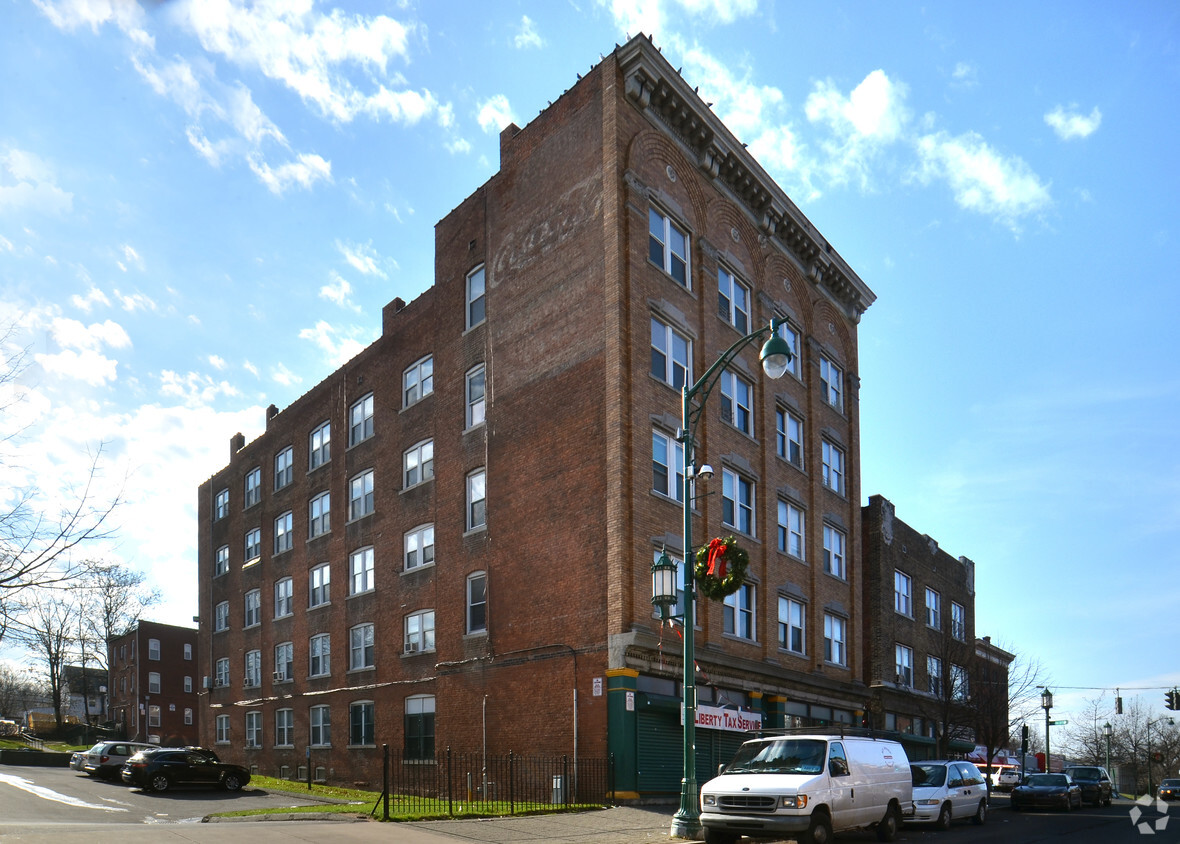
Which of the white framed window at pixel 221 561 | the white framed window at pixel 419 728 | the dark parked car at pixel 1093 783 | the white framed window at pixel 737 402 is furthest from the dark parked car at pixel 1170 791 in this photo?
the white framed window at pixel 221 561

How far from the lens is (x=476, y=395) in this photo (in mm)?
31953

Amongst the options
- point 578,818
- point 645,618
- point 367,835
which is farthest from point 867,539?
point 367,835

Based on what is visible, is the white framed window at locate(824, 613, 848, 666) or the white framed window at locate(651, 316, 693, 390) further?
the white framed window at locate(824, 613, 848, 666)

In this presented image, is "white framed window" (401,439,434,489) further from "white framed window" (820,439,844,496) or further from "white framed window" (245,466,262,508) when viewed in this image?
"white framed window" (820,439,844,496)

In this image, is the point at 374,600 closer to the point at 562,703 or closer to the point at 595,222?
the point at 562,703

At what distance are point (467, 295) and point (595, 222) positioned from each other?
6908mm

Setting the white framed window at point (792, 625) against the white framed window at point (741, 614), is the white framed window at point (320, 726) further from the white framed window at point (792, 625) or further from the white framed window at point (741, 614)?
the white framed window at point (792, 625)

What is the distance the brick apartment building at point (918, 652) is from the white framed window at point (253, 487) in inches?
1102

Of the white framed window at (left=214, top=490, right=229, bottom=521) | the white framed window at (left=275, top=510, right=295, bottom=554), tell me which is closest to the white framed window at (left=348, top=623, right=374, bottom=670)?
the white framed window at (left=275, top=510, right=295, bottom=554)

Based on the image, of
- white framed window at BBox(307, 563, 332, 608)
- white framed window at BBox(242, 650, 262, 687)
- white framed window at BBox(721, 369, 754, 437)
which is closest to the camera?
white framed window at BBox(721, 369, 754, 437)

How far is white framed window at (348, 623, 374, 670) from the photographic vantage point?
36.6 meters

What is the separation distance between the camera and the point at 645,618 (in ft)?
83.2

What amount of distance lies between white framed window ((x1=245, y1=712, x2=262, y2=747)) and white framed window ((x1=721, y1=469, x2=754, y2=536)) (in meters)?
25.2

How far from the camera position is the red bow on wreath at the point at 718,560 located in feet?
61.7
